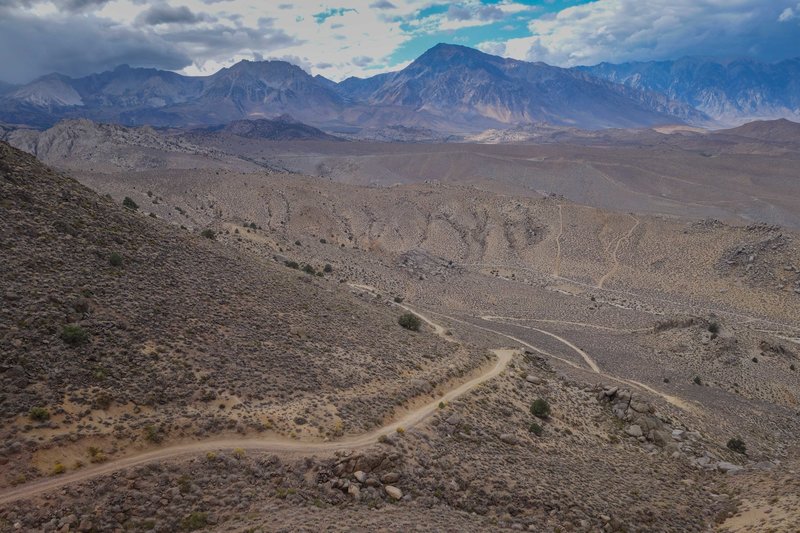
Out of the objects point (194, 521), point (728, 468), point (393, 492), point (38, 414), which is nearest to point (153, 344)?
point (38, 414)

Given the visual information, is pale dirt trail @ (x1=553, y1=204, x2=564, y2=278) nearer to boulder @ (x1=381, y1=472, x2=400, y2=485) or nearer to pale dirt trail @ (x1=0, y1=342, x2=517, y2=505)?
pale dirt trail @ (x1=0, y1=342, x2=517, y2=505)

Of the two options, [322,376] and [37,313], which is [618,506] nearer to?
[322,376]

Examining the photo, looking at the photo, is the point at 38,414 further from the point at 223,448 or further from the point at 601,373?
the point at 601,373

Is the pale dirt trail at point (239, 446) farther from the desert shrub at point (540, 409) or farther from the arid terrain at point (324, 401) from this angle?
the desert shrub at point (540, 409)

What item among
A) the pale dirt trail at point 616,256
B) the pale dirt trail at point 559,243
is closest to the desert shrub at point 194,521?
the pale dirt trail at point 616,256

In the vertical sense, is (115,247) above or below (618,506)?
above

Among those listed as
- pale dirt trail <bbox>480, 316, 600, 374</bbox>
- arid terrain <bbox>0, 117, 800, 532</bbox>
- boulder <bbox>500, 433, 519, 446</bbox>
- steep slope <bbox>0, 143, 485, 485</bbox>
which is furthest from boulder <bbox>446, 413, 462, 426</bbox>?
pale dirt trail <bbox>480, 316, 600, 374</bbox>

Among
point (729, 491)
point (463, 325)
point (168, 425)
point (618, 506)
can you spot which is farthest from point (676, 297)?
point (168, 425)
